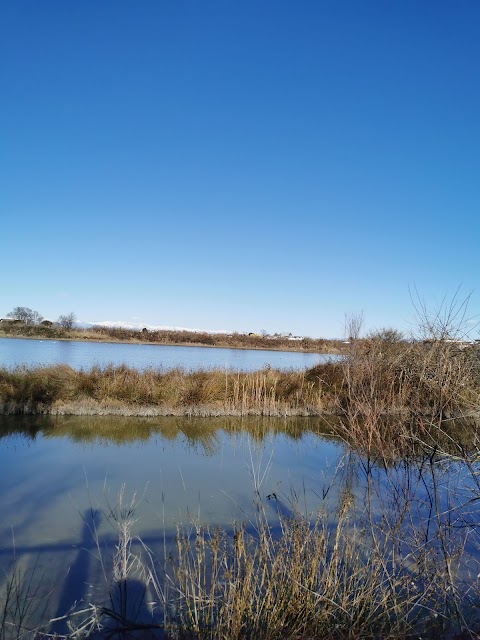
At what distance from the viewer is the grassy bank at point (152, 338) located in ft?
162

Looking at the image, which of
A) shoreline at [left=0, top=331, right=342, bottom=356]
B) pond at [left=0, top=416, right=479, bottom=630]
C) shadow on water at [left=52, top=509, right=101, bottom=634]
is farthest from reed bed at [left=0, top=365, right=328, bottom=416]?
shoreline at [left=0, top=331, right=342, bottom=356]

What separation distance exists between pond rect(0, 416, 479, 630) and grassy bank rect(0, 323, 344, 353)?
36.9 metres

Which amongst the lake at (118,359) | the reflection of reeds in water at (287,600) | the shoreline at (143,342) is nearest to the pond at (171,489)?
the reflection of reeds in water at (287,600)

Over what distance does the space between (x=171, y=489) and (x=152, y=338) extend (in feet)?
174

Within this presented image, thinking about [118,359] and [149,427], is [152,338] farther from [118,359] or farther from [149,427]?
[149,427]

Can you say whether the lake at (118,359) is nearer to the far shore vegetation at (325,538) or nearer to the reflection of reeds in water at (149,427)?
the far shore vegetation at (325,538)

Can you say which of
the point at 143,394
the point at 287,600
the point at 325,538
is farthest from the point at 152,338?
the point at 287,600

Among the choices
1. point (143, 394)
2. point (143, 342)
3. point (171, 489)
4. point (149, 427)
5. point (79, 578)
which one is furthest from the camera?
point (143, 342)

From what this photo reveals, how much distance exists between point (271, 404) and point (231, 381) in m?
1.81

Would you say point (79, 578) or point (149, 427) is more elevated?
point (79, 578)

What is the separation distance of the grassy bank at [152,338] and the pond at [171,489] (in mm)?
36860

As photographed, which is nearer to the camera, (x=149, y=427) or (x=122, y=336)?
(x=149, y=427)

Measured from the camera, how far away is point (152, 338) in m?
58.4

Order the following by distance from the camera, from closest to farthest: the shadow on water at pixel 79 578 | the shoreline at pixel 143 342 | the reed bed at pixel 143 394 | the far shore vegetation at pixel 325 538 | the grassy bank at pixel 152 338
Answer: the far shore vegetation at pixel 325 538 → the shadow on water at pixel 79 578 → the reed bed at pixel 143 394 → the shoreline at pixel 143 342 → the grassy bank at pixel 152 338
